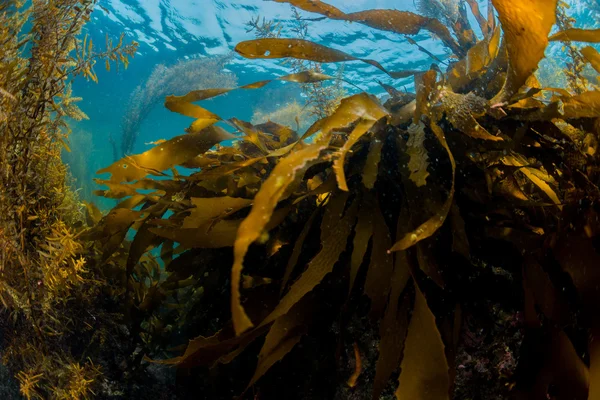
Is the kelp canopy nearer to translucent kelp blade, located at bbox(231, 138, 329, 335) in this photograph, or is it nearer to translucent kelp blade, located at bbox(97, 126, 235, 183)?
translucent kelp blade, located at bbox(97, 126, 235, 183)

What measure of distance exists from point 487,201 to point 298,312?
770 mm

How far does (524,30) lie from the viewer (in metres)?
0.87

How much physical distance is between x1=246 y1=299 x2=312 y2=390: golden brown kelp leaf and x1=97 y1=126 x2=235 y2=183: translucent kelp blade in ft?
2.42

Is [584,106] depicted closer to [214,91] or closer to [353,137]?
[353,137]

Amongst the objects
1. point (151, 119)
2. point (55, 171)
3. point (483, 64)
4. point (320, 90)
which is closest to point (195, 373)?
point (55, 171)

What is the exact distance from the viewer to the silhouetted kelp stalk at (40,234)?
145cm

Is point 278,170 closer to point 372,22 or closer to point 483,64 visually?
point 483,64

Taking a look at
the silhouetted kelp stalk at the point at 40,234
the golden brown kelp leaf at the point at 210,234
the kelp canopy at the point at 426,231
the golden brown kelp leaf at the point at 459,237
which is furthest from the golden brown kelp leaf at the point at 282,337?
the silhouetted kelp stalk at the point at 40,234

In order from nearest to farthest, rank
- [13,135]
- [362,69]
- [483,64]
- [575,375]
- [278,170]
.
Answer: [278,170], [575,375], [483,64], [13,135], [362,69]

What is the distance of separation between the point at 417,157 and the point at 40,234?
1655mm

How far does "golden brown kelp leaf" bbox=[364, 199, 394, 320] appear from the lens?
1.06 meters

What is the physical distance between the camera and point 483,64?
Result: 1.23m

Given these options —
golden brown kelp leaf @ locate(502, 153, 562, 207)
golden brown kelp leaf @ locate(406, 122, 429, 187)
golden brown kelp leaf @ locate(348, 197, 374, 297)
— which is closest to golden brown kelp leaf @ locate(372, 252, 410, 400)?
golden brown kelp leaf @ locate(348, 197, 374, 297)

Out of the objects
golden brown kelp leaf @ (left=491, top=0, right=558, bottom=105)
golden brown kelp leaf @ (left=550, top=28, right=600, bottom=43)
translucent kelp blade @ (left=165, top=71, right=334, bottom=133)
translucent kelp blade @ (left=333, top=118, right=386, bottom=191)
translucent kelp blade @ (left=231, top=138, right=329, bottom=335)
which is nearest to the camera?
translucent kelp blade @ (left=231, top=138, right=329, bottom=335)
